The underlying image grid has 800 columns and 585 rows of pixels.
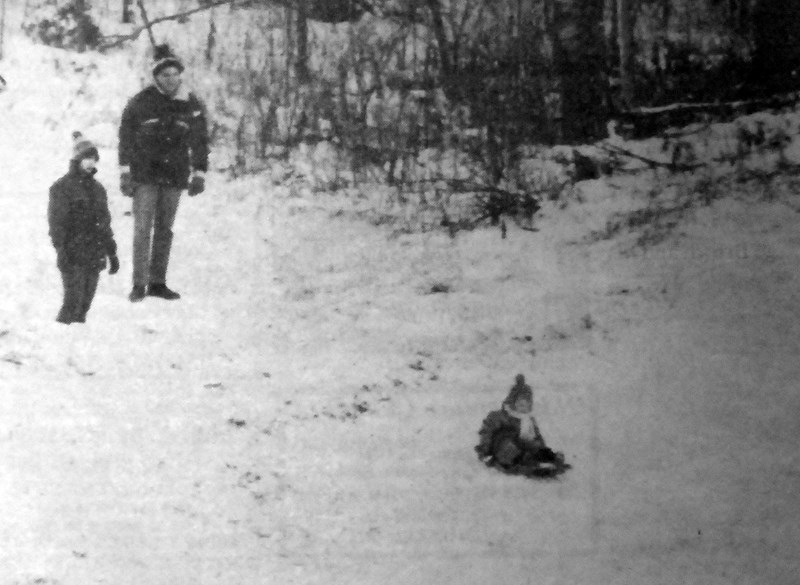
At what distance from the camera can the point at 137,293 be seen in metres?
4.33

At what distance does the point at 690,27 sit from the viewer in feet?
19.4

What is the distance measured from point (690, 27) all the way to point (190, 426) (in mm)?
4025

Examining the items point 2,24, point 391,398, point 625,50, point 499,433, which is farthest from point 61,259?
point 625,50

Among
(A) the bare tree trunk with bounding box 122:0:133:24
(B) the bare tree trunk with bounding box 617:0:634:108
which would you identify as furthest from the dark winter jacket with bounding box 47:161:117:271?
(B) the bare tree trunk with bounding box 617:0:634:108

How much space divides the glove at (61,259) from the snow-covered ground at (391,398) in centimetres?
3

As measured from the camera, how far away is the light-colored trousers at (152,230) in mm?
4422

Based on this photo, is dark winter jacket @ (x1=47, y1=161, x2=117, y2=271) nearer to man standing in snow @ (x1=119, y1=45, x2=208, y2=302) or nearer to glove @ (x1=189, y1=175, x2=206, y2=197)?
man standing in snow @ (x1=119, y1=45, x2=208, y2=302)

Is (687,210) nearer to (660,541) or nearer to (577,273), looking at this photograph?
(577,273)

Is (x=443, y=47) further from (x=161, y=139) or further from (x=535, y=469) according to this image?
(x=535, y=469)

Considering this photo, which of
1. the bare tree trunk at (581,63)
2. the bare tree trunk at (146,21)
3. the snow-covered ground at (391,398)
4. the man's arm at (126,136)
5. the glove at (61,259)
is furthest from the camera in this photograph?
the bare tree trunk at (146,21)

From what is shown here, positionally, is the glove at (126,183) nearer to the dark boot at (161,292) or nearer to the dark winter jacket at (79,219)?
the dark winter jacket at (79,219)

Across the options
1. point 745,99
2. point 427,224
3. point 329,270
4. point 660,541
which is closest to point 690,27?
point 745,99

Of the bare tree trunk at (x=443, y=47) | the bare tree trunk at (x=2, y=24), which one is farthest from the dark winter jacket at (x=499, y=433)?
the bare tree trunk at (x=2, y=24)

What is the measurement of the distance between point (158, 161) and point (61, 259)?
25.4 inches
